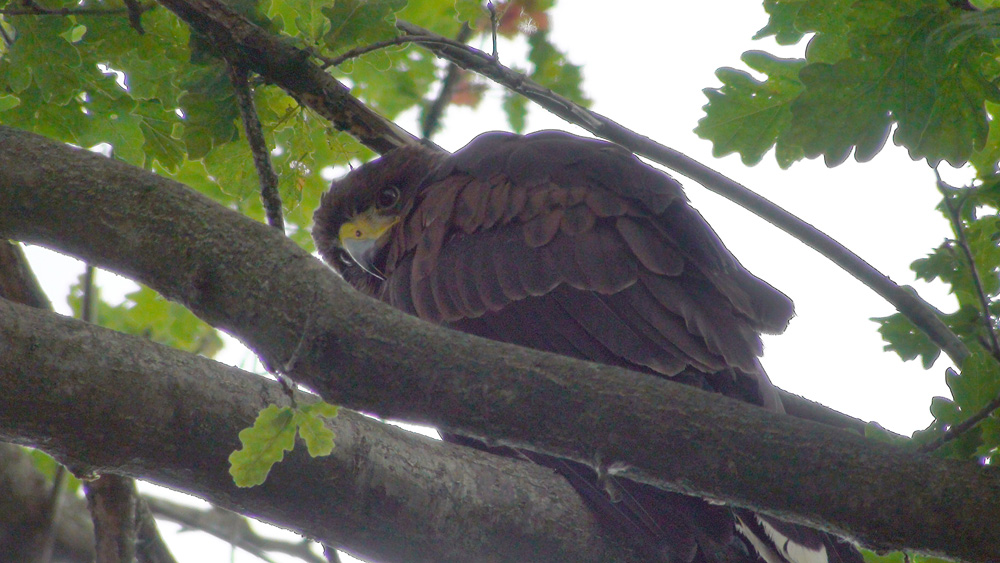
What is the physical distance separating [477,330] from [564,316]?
349 millimetres

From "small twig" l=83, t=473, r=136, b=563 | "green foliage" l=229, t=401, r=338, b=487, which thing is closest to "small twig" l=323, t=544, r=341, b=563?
"green foliage" l=229, t=401, r=338, b=487

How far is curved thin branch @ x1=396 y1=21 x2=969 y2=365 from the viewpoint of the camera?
8.95ft

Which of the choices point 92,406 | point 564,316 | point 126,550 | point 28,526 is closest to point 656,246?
point 564,316

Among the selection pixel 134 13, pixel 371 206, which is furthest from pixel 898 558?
pixel 134 13

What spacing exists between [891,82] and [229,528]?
369cm

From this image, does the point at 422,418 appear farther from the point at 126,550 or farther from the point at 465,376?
the point at 126,550

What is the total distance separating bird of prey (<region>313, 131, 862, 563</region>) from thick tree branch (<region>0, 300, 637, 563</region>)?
26 cm

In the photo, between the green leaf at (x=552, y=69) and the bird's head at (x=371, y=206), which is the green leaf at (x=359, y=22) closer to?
the bird's head at (x=371, y=206)

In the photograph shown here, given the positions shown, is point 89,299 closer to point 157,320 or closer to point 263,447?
point 157,320

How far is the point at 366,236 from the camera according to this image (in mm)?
4473

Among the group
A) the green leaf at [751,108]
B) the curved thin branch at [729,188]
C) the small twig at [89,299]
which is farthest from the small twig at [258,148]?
the green leaf at [751,108]

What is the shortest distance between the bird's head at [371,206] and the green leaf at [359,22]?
1.38m

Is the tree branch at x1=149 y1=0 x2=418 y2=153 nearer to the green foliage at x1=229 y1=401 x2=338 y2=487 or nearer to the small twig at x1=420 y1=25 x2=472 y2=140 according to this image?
the green foliage at x1=229 y1=401 x2=338 y2=487

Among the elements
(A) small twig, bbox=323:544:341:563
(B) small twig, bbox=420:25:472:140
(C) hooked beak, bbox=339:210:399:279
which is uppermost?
(B) small twig, bbox=420:25:472:140
